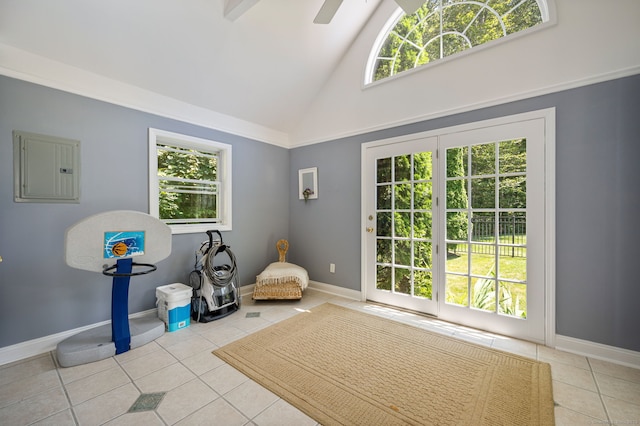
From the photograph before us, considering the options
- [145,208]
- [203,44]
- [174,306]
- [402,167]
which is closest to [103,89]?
[203,44]

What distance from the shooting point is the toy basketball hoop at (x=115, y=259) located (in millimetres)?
2039

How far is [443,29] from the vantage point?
9.83 feet

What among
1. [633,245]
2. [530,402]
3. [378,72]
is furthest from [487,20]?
[530,402]

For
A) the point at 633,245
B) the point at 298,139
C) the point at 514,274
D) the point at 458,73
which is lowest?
the point at 514,274

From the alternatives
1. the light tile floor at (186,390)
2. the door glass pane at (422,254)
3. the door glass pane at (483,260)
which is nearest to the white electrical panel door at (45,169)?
the light tile floor at (186,390)

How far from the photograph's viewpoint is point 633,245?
2.04 meters

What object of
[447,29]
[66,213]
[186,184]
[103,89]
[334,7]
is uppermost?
[447,29]

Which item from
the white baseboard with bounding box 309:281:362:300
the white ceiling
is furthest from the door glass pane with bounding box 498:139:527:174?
the white ceiling

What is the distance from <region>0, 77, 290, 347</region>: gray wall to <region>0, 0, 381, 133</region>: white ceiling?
39 centimetres

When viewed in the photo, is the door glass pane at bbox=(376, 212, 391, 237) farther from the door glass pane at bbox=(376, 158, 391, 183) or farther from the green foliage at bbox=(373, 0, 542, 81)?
the green foliage at bbox=(373, 0, 542, 81)

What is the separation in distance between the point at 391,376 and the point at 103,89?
11.8 feet

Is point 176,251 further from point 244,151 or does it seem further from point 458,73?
point 458,73

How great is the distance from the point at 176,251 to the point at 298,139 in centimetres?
239

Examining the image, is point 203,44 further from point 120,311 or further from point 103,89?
point 120,311
